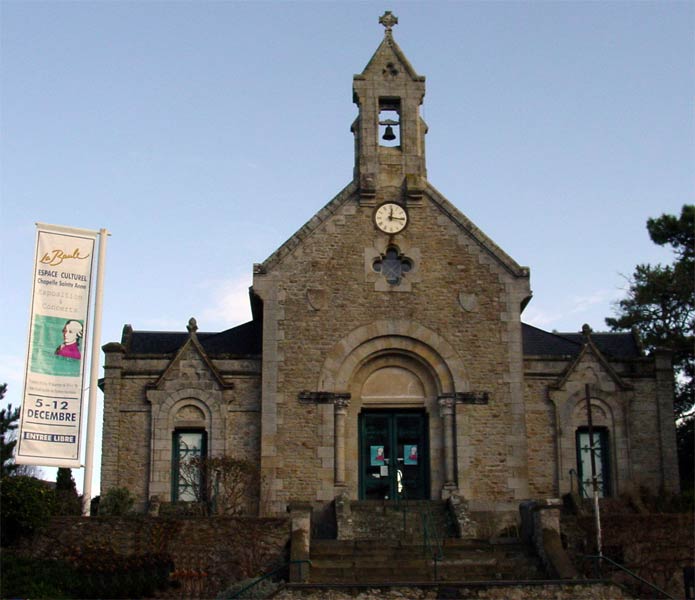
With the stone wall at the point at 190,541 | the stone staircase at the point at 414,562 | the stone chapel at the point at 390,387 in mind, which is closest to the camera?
the stone staircase at the point at 414,562

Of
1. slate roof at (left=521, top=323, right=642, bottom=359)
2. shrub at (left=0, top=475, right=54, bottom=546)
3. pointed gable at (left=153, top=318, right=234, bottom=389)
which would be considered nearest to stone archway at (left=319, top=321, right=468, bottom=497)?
pointed gable at (left=153, top=318, right=234, bottom=389)

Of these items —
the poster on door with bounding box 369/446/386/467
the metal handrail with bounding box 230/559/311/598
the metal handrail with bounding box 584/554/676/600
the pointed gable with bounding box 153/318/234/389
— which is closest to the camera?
the metal handrail with bounding box 230/559/311/598

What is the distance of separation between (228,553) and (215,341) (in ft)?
29.4

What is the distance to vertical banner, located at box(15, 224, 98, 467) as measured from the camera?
81.9 ft

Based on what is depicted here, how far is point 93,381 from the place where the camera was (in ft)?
85.0

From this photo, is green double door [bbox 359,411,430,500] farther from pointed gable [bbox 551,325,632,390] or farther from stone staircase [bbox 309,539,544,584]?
pointed gable [bbox 551,325,632,390]

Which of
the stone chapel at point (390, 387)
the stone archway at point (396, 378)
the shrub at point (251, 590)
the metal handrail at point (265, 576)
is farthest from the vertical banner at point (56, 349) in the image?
the stone archway at point (396, 378)

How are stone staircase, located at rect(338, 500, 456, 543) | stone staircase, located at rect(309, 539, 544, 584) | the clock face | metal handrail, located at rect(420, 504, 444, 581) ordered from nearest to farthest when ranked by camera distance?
1. stone staircase, located at rect(309, 539, 544, 584)
2. metal handrail, located at rect(420, 504, 444, 581)
3. stone staircase, located at rect(338, 500, 456, 543)
4. the clock face

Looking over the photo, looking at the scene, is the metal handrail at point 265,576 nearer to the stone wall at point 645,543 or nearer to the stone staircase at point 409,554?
the stone staircase at point 409,554

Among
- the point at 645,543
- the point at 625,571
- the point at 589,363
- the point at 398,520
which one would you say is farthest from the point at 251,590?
the point at 589,363

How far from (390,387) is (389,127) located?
24.4 ft

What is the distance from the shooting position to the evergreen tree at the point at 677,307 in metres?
35.6

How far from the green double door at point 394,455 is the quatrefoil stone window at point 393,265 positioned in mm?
3608

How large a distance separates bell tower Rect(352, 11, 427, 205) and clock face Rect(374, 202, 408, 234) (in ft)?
0.88
